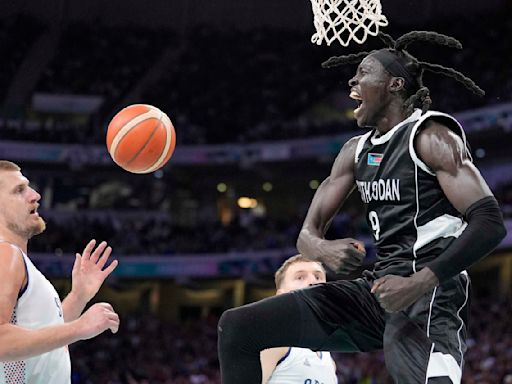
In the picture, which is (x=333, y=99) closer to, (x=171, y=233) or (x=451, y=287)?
(x=171, y=233)

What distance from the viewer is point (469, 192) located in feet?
11.1

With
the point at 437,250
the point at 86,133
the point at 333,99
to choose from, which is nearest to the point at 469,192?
the point at 437,250

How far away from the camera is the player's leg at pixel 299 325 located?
143 inches

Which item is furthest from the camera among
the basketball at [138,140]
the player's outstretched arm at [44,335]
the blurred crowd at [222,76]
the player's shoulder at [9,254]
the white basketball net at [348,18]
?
the blurred crowd at [222,76]

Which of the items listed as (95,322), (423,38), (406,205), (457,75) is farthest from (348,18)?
(95,322)

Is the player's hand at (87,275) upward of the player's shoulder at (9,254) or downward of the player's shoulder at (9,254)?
downward

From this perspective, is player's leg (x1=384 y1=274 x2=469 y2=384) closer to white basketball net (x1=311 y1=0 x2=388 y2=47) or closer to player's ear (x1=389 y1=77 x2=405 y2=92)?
player's ear (x1=389 y1=77 x2=405 y2=92)

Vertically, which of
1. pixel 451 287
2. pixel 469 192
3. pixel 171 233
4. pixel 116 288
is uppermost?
pixel 469 192

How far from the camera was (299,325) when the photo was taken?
145 inches

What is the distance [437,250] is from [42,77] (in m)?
28.0

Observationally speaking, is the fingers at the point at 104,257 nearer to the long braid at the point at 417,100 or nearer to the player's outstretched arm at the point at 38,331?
the player's outstretched arm at the point at 38,331

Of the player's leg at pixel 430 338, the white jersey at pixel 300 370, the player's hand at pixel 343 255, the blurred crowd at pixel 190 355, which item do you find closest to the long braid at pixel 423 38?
the player's hand at pixel 343 255

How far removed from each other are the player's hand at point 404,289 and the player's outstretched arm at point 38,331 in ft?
4.54

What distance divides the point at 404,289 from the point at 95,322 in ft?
5.03
